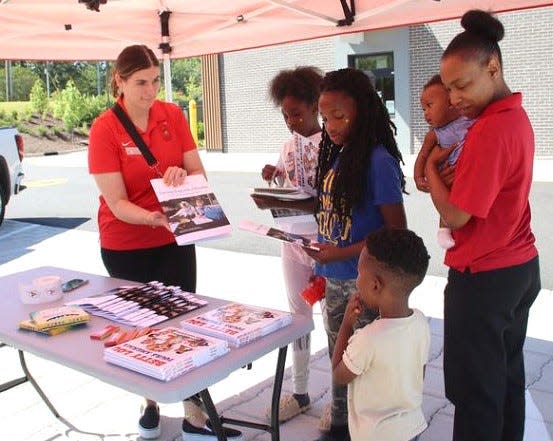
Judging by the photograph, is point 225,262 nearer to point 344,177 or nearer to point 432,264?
point 432,264

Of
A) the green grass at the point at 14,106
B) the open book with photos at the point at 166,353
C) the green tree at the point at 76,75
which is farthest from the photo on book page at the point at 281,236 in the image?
the green tree at the point at 76,75

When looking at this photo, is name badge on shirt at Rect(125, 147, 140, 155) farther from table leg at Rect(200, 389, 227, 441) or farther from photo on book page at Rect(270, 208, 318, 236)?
table leg at Rect(200, 389, 227, 441)

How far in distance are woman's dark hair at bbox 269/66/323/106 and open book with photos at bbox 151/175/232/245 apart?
63cm

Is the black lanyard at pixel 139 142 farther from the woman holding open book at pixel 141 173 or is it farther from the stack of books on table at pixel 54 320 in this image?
the stack of books on table at pixel 54 320

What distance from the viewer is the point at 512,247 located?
2031 millimetres

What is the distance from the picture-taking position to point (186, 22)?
4.97 meters

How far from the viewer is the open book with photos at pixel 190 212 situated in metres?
2.54

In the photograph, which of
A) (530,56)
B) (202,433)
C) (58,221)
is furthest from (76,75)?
Answer: (202,433)

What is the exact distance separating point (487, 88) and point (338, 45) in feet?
52.5

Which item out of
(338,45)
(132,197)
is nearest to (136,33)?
(132,197)

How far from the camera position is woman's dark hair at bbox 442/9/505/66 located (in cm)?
189

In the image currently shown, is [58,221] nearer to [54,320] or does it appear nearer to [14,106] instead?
[54,320]

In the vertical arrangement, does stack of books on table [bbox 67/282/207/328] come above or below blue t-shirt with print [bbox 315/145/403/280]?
below

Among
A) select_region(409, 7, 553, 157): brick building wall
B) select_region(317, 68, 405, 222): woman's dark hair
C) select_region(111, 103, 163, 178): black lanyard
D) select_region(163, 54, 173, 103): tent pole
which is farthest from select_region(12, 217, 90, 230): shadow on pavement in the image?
select_region(409, 7, 553, 157): brick building wall
